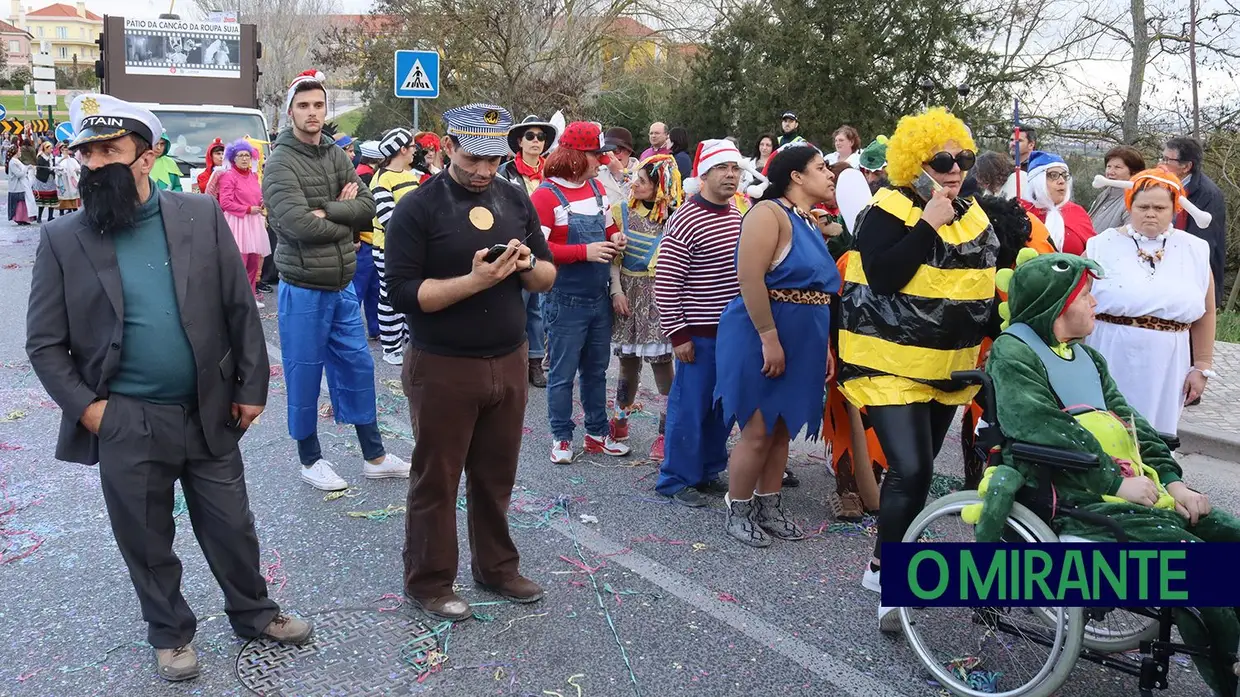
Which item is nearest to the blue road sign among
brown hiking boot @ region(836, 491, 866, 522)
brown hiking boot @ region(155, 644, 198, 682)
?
brown hiking boot @ region(836, 491, 866, 522)

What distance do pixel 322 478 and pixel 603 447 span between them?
1.69m

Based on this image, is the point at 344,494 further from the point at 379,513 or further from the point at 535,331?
the point at 535,331

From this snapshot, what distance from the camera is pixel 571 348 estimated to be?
584 cm

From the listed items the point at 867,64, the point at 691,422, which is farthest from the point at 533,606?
the point at 867,64

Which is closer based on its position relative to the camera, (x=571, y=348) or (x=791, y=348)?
(x=791, y=348)

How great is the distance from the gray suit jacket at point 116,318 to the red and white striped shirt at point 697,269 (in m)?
2.20

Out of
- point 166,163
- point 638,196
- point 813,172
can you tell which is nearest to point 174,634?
point 813,172

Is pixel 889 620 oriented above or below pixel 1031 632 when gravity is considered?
below

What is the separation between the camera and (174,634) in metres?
3.40

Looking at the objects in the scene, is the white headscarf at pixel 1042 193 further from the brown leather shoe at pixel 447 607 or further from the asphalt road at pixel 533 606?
the brown leather shoe at pixel 447 607

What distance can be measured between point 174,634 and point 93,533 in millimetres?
1561

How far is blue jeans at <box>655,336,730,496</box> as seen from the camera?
16.9 ft

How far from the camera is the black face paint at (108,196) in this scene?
10.4ft

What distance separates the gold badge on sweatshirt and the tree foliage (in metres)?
12.5
